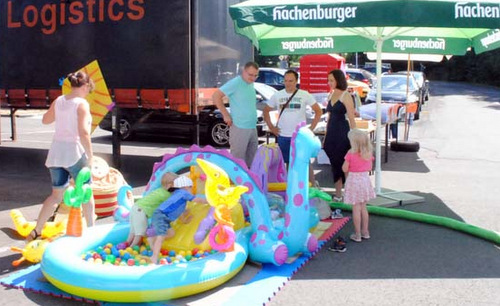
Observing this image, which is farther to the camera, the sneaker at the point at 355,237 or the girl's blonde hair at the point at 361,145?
the sneaker at the point at 355,237

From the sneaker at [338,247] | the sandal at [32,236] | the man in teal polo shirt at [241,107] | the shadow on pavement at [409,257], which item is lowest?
the shadow on pavement at [409,257]

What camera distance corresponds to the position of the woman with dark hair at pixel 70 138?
219 inches

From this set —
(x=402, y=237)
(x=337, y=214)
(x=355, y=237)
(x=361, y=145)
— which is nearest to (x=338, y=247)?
(x=355, y=237)

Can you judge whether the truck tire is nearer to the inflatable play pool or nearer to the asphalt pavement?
the asphalt pavement

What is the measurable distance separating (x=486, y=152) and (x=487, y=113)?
1109 cm

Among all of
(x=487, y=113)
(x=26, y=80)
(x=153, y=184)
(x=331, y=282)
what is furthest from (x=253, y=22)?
(x=487, y=113)

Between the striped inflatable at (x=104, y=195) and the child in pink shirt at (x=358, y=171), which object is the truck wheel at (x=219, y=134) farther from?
the child in pink shirt at (x=358, y=171)

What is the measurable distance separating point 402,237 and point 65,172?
3680 millimetres

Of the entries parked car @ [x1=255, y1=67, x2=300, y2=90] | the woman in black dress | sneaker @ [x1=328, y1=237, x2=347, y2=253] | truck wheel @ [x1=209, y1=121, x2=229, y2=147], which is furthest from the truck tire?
sneaker @ [x1=328, y1=237, x2=347, y2=253]

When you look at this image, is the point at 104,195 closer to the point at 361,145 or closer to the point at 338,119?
the point at 338,119

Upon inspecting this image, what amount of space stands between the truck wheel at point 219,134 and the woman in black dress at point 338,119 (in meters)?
6.51

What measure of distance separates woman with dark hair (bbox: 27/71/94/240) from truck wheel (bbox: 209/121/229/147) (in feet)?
26.6

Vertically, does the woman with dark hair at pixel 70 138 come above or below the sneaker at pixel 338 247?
above


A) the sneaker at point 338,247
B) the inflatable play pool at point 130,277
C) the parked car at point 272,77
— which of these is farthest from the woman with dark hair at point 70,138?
the parked car at point 272,77
